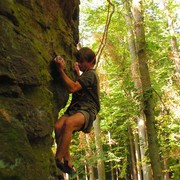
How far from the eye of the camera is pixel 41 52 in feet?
14.2

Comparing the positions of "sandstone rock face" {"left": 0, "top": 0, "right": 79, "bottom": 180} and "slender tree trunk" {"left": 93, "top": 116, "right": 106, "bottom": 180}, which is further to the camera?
"slender tree trunk" {"left": 93, "top": 116, "right": 106, "bottom": 180}

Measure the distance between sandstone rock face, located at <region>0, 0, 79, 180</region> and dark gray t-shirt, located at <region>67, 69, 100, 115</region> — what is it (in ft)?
1.08

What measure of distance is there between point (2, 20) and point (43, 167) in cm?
186

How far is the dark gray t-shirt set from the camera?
4.85 meters

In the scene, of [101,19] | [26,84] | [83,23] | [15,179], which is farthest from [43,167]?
[83,23]

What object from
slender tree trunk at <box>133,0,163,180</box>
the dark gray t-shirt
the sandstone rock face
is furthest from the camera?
slender tree trunk at <box>133,0,163,180</box>

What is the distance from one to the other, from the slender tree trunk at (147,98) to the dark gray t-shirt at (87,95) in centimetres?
341

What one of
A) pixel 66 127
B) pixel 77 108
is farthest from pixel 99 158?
pixel 66 127

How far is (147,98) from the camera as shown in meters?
8.12

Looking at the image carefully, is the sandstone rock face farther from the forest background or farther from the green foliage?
the green foliage

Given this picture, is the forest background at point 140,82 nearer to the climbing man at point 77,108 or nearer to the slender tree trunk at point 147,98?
the slender tree trunk at point 147,98

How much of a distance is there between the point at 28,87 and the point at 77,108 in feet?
4.00

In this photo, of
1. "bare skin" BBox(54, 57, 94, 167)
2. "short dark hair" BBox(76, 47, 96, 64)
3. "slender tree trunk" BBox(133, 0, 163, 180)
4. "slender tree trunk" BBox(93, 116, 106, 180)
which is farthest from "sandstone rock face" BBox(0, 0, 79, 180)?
"slender tree trunk" BBox(93, 116, 106, 180)

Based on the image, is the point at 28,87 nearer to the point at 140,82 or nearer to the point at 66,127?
the point at 66,127
